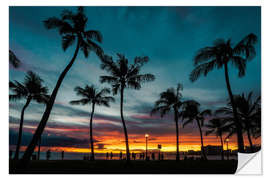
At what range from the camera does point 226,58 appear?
391 inches

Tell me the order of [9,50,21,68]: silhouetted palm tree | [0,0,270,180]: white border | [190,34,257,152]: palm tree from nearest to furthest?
1. [0,0,270,180]: white border
2. [9,50,21,68]: silhouetted palm tree
3. [190,34,257,152]: palm tree

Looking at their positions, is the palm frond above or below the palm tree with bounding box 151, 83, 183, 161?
above

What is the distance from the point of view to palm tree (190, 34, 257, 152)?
8883mm

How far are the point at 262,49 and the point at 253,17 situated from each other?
82.3 inches

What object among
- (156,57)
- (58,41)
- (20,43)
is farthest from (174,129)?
(20,43)

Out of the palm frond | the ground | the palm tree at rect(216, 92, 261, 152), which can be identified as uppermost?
the palm frond

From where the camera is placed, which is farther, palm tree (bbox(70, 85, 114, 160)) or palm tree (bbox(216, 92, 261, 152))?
palm tree (bbox(70, 85, 114, 160))

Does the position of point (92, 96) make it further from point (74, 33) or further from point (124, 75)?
point (74, 33)

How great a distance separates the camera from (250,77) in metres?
8.87

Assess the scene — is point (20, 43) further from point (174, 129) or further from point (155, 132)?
point (174, 129)

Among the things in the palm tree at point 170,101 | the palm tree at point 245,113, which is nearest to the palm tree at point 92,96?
the palm tree at point 170,101

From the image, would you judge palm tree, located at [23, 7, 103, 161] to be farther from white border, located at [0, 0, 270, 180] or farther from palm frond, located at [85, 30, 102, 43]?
white border, located at [0, 0, 270, 180]

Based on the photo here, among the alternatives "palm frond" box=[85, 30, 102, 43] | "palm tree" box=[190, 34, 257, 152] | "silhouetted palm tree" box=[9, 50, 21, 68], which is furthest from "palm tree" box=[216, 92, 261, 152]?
"silhouetted palm tree" box=[9, 50, 21, 68]
